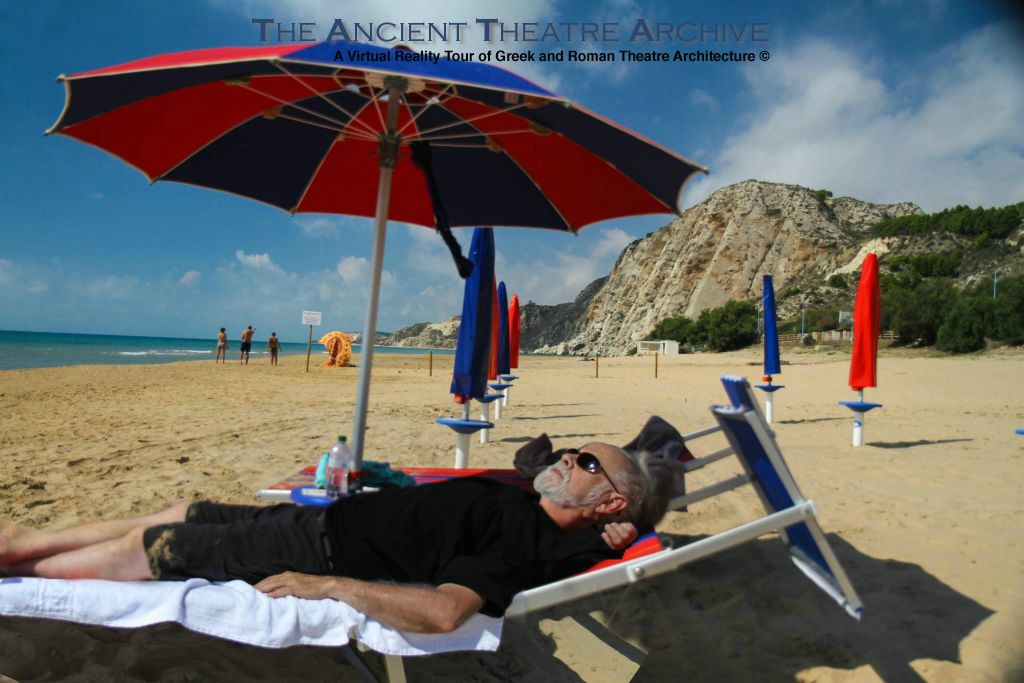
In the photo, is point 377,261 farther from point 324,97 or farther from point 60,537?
point 60,537

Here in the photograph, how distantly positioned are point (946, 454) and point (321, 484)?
634cm

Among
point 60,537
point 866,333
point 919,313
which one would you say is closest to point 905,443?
point 866,333

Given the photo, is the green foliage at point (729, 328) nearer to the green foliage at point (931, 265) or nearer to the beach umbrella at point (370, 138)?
the green foliage at point (931, 265)

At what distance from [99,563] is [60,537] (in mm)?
206

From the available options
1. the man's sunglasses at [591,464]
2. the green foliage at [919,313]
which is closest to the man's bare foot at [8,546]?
the man's sunglasses at [591,464]

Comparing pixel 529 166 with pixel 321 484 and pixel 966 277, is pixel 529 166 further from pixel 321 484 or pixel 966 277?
pixel 966 277

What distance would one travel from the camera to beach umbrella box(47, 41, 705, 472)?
227cm

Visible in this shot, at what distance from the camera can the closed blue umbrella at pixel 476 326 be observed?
4938 millimetres

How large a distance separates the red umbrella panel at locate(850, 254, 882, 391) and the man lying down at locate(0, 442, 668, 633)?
544 cm

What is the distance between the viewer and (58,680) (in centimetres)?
199

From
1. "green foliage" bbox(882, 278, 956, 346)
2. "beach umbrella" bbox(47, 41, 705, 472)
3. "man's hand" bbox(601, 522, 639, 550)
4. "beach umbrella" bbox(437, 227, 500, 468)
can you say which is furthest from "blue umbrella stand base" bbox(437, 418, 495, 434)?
"green foliage" bbox(882, 278, 956, 346)

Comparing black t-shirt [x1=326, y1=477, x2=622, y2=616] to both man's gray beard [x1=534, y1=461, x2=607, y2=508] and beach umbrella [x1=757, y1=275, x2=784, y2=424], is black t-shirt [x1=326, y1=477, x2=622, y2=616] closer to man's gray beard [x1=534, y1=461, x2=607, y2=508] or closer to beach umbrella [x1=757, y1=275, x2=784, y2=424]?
man's gray beard [x1=534, y1=461, x2=607, y2=508]

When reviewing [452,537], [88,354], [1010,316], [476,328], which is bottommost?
[88,354]

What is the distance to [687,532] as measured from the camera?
3850mm
